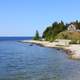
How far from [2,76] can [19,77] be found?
106 inches

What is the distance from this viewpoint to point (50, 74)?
4762 cm

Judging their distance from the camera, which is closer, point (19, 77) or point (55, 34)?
point (19, 77)

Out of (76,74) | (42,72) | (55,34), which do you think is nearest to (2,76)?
(42,72)

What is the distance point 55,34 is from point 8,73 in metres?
150

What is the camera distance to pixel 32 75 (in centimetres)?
4659

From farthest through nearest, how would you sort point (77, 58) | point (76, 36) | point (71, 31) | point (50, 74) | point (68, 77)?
point (71, 31) < point (76, 36) < point (77, 58) < point (50, 74) < point (68, 77)

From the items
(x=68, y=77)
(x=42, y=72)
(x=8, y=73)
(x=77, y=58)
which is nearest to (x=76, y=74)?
(x=68, y=77)

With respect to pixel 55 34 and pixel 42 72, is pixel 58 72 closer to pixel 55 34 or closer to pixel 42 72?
pixel 42 72

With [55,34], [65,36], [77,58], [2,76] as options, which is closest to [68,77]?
[2,76]

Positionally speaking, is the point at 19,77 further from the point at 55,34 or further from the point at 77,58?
the point at 55,34

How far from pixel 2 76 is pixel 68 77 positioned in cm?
959

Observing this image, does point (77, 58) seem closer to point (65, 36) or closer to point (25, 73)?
point (25, 73)

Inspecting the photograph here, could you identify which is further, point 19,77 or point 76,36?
point 76,36

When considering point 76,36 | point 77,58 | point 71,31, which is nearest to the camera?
point 77,58
